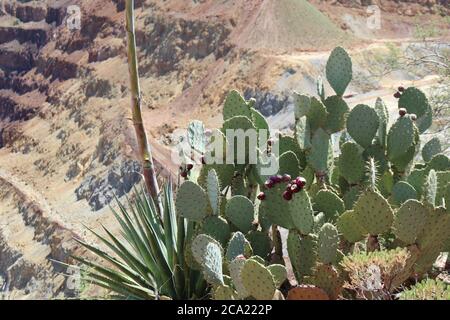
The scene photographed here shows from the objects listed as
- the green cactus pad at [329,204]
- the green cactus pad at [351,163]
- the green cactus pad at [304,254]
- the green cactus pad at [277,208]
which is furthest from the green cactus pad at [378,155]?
the green cactus pad at [304,254]

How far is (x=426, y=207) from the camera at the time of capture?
439cm

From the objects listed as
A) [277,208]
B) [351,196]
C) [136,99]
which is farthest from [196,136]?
[351,196]

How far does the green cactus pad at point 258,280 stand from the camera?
12.3 ft

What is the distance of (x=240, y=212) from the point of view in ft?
15.5

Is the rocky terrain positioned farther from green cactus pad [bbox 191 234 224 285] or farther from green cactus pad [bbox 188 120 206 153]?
green cactus pad [bbox 191 234 224 285]

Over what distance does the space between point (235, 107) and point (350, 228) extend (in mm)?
1136

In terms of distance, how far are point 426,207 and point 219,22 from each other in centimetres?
3588

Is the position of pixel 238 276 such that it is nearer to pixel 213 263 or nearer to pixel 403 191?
pixel 213 263

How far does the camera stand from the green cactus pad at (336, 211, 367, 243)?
4551 mm

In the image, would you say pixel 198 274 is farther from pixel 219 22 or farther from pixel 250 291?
pixel 219 22

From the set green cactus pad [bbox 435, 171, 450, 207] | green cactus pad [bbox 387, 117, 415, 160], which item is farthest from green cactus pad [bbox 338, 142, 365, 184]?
green cactus pad [bbox 435, 171, 450, 207]

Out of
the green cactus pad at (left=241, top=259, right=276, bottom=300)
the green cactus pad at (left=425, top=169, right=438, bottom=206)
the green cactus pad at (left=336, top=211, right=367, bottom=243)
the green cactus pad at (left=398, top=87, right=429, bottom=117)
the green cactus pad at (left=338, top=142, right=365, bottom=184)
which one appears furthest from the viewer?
the green cactus pad at (left=398, top=87, right=429, bottom=117)

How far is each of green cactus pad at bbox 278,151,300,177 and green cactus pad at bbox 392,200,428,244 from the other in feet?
3.36

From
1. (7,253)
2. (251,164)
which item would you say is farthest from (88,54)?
(251,164)
